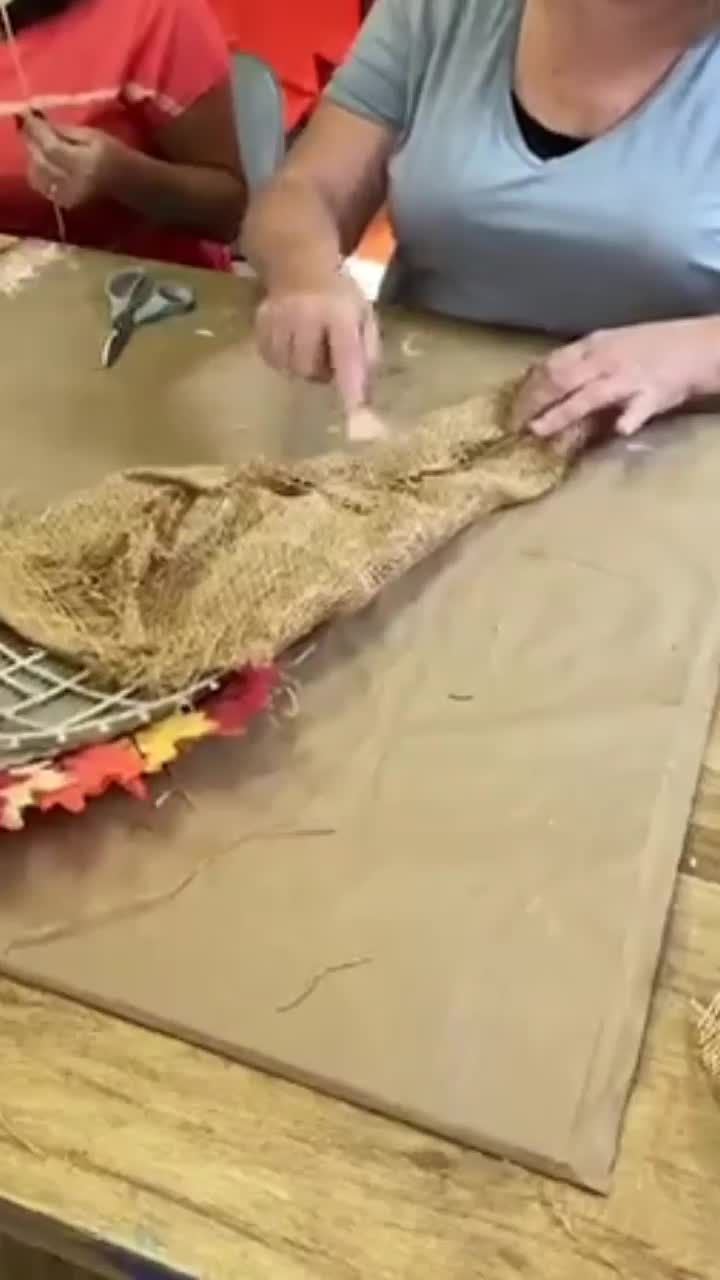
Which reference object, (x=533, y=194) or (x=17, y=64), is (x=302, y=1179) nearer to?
(x=533, y=194)

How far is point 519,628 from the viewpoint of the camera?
82cm

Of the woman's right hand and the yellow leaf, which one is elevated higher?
the woman's right hand

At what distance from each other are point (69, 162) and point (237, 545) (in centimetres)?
54

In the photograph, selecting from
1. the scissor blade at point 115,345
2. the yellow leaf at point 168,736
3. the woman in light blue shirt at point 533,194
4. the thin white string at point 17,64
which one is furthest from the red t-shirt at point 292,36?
the yellow leaf at point 168,736

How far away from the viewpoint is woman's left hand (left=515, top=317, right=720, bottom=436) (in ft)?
3.07

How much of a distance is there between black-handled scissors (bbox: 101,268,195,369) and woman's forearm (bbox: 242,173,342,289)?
5cm

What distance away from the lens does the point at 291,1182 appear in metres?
0.61

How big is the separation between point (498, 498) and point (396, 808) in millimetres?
230

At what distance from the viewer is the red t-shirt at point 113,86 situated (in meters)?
1.30

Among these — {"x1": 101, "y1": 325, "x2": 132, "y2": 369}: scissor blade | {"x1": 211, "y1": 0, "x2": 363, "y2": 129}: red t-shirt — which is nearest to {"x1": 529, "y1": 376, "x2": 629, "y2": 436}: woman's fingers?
{"x1": 101, "y1": 325, "x2": 132, "y2": 369}: scissor blade

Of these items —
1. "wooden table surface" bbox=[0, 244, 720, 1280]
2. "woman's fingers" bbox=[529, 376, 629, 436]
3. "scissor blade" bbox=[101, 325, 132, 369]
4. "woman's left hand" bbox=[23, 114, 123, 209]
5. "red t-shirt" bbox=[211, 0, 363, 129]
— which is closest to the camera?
"wooden table surface" bbox=[0, 244, 720, 1280]

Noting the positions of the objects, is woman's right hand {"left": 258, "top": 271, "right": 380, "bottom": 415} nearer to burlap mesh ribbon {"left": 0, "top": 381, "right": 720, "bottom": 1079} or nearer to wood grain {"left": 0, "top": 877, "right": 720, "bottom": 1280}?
burlap mesh ribbon {"left": 0, "top": 381, "right": 720, "bottom": 1079}

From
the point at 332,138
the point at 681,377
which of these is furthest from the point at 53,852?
the point at 332,138

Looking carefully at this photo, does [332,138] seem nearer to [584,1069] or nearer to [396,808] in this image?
[396,808]
